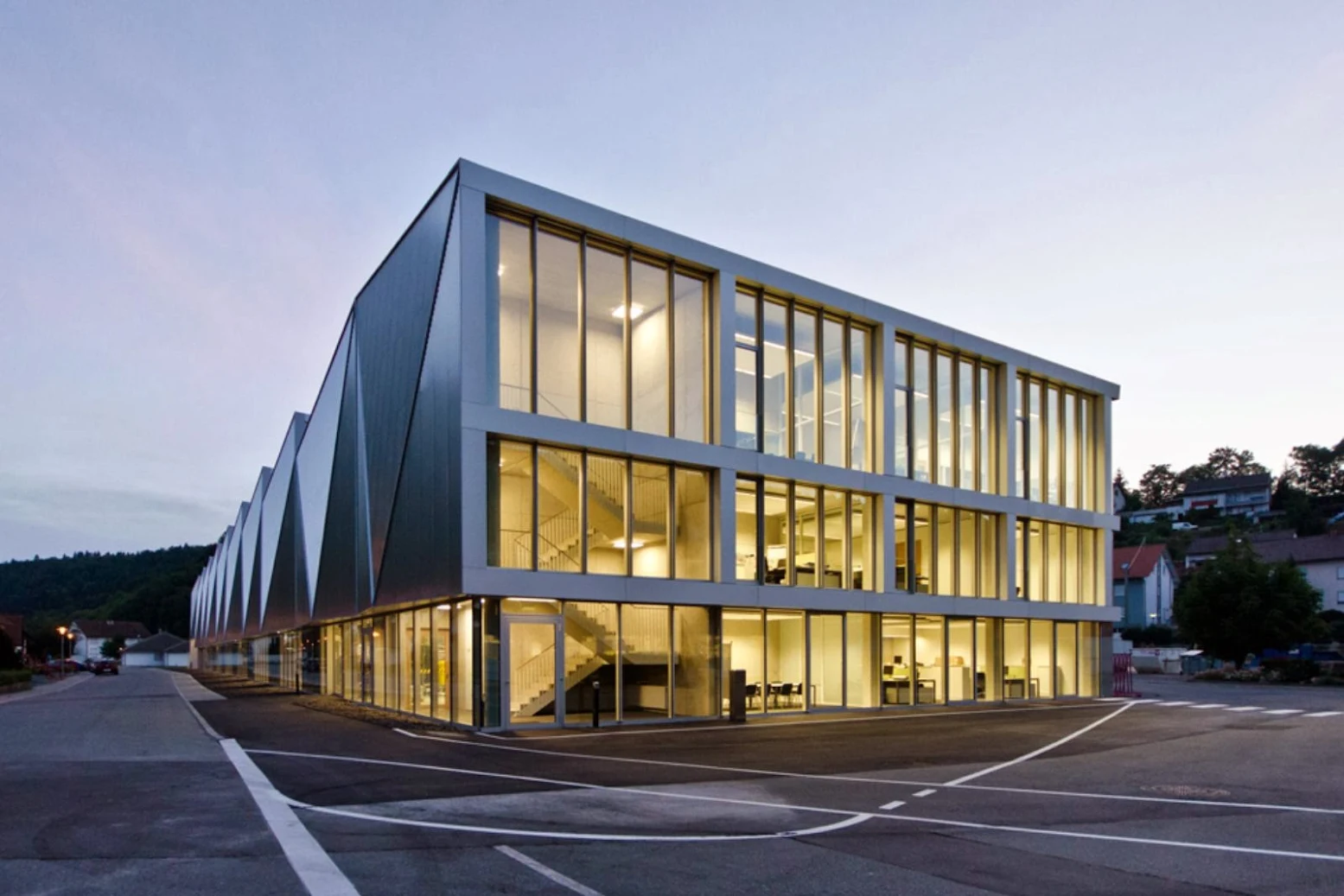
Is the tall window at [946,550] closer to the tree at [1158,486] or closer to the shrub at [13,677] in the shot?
the shrub at [13,677]

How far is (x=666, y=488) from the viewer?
24.2 meters

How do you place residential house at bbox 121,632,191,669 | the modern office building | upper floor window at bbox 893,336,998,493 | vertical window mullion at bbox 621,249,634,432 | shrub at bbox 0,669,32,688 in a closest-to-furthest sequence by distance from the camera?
the modern office building, vertical window mullion at bbox 621,249,634,432, upper floor window at bbox 893,336,998,493, shrub at bbox 0,669,32,688, residential house at bbox 121,632,191,669

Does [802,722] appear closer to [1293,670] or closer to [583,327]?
[583,327]

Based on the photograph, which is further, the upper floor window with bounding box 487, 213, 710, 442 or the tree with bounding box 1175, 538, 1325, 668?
the tree with bounding box 1175, 538, 1325, 668

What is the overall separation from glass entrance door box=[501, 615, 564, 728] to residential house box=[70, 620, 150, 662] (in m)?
163

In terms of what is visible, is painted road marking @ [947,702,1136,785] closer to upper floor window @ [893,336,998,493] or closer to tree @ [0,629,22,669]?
upper floor window @ [893,336,998,493]

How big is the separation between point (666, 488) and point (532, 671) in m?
5.50

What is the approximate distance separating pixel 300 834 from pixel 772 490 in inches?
725

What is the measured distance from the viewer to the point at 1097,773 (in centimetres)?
1488

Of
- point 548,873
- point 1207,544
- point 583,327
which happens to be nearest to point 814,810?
point 548,873

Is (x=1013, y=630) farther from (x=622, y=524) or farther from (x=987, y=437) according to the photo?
(x=622, y=524)

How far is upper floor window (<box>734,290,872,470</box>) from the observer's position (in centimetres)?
2578

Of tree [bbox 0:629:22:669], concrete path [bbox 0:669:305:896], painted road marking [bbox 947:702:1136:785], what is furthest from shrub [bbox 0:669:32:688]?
painted road marking [bbox 947:702:1136:785]

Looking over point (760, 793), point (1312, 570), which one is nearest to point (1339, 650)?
point (1312, 570)
